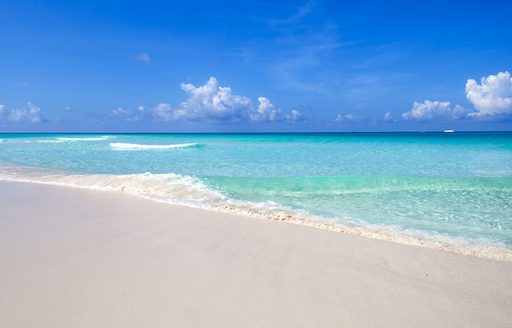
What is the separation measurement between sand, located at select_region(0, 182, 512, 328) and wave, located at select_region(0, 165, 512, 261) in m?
0.36

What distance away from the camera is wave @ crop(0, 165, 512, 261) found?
4.24 m

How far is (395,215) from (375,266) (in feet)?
8.99

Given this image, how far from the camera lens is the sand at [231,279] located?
7.87ft

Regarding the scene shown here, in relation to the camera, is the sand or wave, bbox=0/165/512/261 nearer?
the sand

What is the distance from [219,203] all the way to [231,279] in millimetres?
3542

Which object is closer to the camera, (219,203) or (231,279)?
(231,279)

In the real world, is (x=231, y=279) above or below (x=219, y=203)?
above

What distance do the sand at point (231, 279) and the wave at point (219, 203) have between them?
Result: 0.36 metres

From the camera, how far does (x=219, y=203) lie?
21.4ft

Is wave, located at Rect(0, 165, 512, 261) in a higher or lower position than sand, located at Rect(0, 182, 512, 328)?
lower

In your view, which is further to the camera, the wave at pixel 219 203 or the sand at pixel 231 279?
the wave at pixel 219 203

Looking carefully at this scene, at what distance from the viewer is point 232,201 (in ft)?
22.1

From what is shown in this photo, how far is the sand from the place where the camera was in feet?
7.87

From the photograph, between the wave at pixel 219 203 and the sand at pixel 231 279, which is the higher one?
the sand at pixel 231 279
